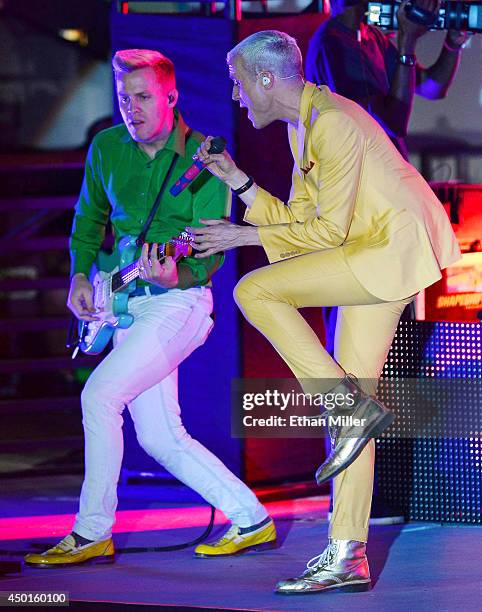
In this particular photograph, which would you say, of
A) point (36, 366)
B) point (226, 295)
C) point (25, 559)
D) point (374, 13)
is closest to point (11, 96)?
point (36, 366)

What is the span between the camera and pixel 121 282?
532 centimetres

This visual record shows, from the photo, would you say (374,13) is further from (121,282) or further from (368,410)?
(368,410)

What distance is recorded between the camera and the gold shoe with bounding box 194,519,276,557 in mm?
5375

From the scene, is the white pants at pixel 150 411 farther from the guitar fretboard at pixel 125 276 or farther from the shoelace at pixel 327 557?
the shoelace at pixel 327 557

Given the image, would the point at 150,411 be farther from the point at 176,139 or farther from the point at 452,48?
the point at 452,48

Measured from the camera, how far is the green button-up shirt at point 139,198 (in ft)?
17.4

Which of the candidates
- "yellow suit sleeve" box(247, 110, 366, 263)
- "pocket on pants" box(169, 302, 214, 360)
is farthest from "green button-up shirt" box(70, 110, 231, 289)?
"yellow suit sleeve" box(247, 110, 366, 263)

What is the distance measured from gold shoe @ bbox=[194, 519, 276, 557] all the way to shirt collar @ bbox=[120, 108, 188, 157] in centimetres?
163

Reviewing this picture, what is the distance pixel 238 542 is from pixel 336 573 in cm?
83

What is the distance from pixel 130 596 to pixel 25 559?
28.6 inches

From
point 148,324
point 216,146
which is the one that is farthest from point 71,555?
point 216,146

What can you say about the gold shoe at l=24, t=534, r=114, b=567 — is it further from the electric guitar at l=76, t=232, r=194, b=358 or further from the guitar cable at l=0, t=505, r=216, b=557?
the electric guitar at l=76, t=232, r=194, b=358

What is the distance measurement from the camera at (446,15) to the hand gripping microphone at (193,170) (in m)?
1.45

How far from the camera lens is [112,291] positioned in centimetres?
536
